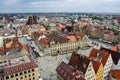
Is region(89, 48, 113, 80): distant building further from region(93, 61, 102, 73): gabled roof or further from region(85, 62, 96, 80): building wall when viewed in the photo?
region(85, 62, 96, 80): building wall

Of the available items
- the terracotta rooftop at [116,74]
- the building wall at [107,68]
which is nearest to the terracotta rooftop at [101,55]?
the building wall at [107,68]

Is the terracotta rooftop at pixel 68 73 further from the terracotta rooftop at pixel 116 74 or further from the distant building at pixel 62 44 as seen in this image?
the distant building at pixel 62 44

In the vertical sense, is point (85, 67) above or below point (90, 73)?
above

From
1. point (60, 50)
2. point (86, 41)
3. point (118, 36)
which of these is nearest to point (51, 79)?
point (60, 50)

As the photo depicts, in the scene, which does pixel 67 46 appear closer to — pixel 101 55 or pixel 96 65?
pixel 101 55

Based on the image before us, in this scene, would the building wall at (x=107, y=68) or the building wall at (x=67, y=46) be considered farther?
the building wall at (x=67, y=46)

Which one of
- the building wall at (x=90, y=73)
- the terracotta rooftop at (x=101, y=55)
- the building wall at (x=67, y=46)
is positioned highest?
the terracotta rooftop at (x=101, y=55)

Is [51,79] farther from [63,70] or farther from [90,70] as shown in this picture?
[90,70]

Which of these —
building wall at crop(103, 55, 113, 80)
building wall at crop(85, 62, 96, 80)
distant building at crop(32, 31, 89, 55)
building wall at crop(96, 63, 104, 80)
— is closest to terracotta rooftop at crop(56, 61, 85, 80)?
building wall at crop(85, 62, 96, 80)

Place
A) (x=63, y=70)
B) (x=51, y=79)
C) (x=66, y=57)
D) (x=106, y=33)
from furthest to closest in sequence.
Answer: (x=106, y=33) < (x=66, y=57) < (x=51, y=79) < (x=63, y=70)

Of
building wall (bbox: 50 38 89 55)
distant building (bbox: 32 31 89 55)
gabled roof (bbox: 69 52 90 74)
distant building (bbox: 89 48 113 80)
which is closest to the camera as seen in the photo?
gabled roof (bbox: 69 52 90 74)

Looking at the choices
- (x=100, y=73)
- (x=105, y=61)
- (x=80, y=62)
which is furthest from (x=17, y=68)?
(x=105, y=61)
